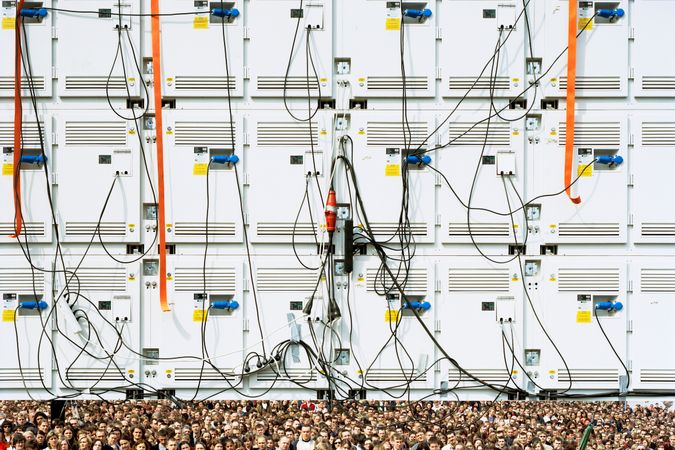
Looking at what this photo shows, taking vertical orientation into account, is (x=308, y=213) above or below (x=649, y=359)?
above

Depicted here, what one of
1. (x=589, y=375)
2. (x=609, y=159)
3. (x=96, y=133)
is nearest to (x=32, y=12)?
(x=96, y=133)

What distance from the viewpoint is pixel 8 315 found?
7.31 metres

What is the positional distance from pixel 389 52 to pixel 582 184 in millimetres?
2158

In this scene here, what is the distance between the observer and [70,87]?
7.27m

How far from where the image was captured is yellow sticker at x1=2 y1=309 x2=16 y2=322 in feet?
24.0

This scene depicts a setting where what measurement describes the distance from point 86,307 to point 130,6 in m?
2.81

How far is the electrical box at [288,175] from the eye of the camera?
7.25 metres

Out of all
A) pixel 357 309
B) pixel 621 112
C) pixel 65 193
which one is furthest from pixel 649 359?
pixel 65 193

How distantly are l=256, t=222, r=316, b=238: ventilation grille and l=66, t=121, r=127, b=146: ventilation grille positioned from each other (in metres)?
1.49

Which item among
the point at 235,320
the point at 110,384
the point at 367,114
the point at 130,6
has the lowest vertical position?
the point at 110,384

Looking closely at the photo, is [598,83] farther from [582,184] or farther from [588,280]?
[588,280]

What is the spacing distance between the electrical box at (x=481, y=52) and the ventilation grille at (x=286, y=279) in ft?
6.88

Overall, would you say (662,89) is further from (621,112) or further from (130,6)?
(130,6)

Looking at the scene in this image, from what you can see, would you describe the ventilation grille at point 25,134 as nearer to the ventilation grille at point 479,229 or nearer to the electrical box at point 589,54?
the ventilation grille at point 479,229
